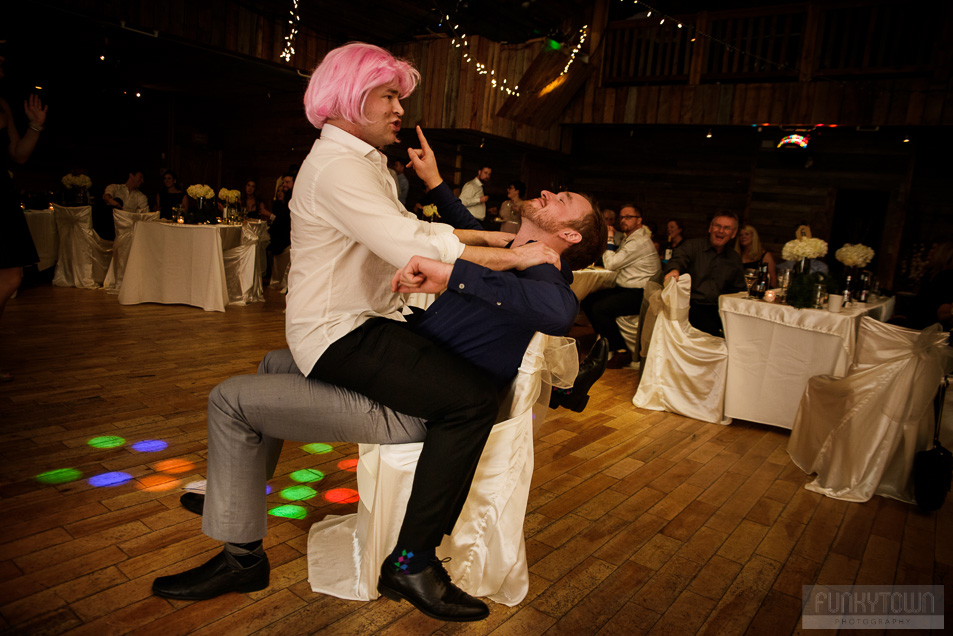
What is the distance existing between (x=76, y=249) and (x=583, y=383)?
617cm

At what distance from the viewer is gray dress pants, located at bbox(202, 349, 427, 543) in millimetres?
1557

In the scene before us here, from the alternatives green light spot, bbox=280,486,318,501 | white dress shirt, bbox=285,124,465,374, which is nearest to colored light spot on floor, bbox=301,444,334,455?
green light spot, bbox=280,486,318,501

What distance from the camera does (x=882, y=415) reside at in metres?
2.75

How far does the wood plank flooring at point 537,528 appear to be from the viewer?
1.64 m

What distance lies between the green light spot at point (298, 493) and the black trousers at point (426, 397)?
2.76ft

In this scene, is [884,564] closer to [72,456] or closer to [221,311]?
[72,456]

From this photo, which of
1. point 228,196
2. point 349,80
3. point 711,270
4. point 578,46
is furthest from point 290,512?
point 578,46

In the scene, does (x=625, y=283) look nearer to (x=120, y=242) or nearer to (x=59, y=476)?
(x=59, y=476)

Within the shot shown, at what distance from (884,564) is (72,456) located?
311 cm

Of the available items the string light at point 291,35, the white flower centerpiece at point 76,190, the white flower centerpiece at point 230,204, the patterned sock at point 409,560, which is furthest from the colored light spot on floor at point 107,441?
the string light at point 291,35

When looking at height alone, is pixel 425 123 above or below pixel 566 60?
below

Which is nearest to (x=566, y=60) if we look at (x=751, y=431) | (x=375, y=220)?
(x=751, y=431)

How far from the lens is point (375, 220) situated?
144 centimetres

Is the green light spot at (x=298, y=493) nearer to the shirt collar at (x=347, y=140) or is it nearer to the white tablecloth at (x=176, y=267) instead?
the shirt collar at (x=347, y=140)
